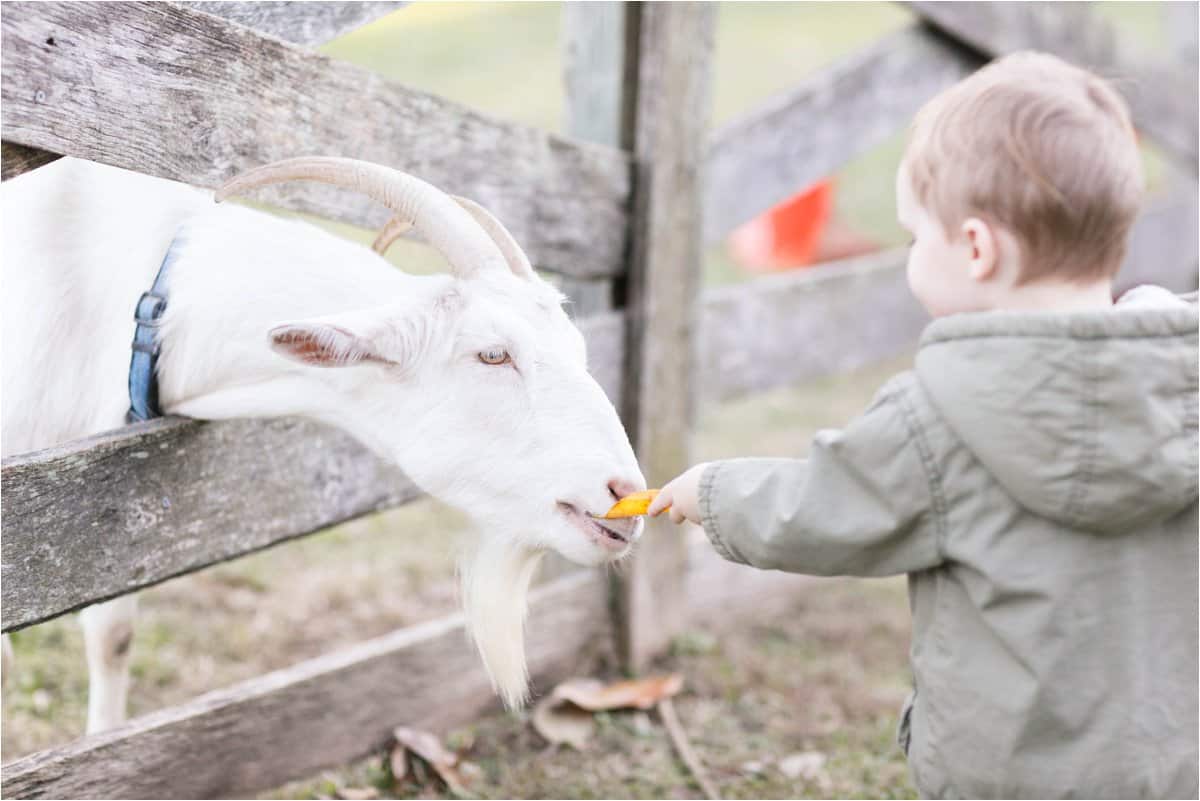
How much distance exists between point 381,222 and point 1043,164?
1491 millimetres

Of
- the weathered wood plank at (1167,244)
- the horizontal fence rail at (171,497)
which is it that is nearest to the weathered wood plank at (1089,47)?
the weathered wood plank at (1167,244)

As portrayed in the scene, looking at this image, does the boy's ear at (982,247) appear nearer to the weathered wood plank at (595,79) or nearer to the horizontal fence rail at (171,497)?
the horizontal fence rail at (171,497)

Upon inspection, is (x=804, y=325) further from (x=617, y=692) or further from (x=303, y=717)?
(x=303, y=717)

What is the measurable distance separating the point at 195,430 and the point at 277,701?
2.43 feet

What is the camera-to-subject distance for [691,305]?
3.62 metres

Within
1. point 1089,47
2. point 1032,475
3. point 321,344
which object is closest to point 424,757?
point 321,344

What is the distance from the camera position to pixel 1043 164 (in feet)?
5.46

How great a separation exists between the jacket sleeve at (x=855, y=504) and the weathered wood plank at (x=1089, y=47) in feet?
7.86

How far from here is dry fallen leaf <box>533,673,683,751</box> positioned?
10.8 ft

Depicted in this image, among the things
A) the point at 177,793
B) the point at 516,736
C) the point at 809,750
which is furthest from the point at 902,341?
the point at 177,793

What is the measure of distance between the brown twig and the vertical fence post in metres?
0.29

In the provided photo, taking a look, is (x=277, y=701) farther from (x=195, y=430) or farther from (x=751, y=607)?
(x=751, y=607)

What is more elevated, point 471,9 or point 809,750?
point 471,9

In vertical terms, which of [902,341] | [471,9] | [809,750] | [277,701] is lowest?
[809,750]
